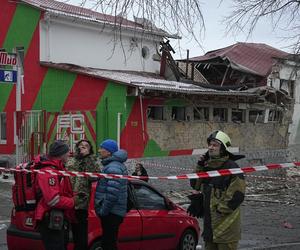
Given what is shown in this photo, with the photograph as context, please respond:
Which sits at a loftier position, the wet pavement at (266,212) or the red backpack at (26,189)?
the red backpack at (26,189)

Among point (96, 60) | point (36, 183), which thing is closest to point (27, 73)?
point (96, 60)

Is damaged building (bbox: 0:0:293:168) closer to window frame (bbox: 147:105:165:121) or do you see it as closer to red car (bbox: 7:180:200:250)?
window frame (bbox: 147:105:165:121)

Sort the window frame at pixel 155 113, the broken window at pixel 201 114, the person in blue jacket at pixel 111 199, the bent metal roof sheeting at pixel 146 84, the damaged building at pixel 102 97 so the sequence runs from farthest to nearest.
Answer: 1. the broken window at pixel 201 114
2. the window frame at pixel 155 113
3. the damaged building at pixel 102 97
4. the bent metal roof sheeting at pixel 146 84
5. the person in blue jacket at pixel 111 199

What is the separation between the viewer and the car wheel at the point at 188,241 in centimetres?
853

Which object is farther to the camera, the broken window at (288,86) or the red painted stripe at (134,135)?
the broken window at (288,86)

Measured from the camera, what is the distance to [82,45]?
19.4m

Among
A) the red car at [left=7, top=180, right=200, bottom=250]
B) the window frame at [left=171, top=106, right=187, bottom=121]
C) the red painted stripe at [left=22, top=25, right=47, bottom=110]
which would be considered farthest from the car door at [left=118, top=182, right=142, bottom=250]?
the red painted stripe at [left=22, top=25, right=47, bottom=110]

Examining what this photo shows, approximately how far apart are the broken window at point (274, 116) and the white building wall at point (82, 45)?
17.7ft

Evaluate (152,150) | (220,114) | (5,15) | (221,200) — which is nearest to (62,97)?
(152,150)

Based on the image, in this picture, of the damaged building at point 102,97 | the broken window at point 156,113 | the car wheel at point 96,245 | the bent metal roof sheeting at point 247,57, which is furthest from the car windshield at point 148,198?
the bent metal roof sheeting at point 247,57

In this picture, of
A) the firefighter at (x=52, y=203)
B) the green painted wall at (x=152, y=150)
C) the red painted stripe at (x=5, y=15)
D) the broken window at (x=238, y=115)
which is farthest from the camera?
the broken window at (x=238, y=115)

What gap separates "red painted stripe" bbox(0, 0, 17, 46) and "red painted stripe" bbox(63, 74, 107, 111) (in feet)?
13.6

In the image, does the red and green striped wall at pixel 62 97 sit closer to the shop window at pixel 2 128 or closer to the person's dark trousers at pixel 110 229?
the shop window at pixel 2 128

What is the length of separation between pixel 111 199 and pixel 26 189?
1.05m
